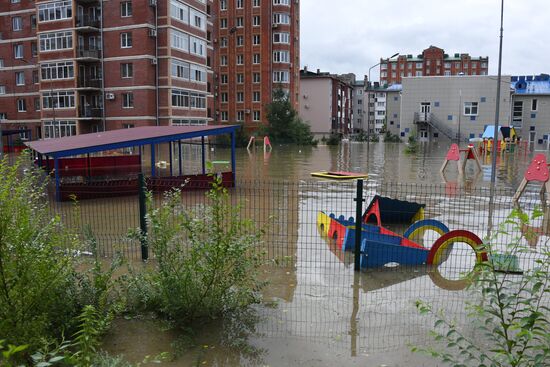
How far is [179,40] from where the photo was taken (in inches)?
1954

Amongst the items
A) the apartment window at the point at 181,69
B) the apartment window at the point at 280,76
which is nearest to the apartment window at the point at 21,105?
the apartment window at the point at 181,69

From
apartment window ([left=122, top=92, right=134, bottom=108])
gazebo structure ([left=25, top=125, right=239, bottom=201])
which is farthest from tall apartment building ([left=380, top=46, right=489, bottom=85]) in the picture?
gazebo structure ([left=25, top=125, right=239, bottom=201])

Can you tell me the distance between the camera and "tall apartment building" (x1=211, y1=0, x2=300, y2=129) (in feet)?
222

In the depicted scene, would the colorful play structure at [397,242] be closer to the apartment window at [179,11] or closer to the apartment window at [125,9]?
the apartment window at [179,11]

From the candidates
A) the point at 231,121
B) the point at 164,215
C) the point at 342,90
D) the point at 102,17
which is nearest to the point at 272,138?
the point at 231,121

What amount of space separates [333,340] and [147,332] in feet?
6.83

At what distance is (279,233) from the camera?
36.6 feet

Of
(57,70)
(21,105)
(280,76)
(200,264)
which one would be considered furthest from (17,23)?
(200,264)

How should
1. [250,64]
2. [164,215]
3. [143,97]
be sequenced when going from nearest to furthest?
1. [164,215]
2. [143,97]
3. [250,64]

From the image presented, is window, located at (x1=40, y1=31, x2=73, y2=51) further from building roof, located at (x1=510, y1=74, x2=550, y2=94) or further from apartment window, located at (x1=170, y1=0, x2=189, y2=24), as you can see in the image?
building roof, located at (x1=510, y1=74, x2=550, y2=94)

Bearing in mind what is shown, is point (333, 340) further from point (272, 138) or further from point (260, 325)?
point (272, 138)

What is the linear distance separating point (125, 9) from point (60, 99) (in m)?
11.1

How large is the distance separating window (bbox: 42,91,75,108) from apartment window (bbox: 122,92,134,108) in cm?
542

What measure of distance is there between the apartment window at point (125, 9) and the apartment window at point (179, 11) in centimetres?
387
